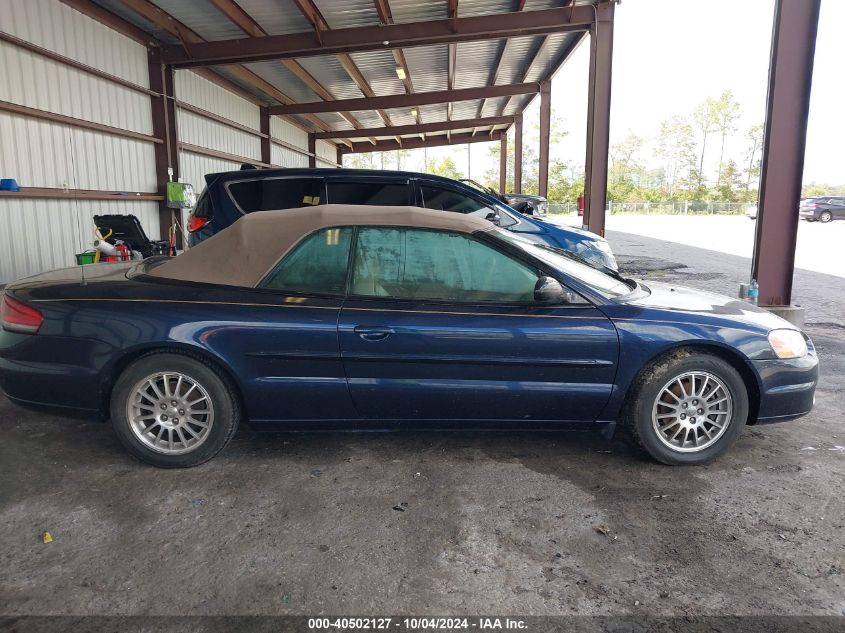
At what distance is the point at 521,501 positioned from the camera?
3043 mm

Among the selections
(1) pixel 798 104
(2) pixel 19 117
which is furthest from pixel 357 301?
(2) pixel 19 117

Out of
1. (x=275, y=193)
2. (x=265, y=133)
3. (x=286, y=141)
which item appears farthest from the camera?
(x=286, y=141)

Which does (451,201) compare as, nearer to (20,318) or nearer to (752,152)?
(20,318)

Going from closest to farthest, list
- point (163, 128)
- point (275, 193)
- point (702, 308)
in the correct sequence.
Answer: point (702, 308) < point (275, 193) < point (163, 128)

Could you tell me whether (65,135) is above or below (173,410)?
above

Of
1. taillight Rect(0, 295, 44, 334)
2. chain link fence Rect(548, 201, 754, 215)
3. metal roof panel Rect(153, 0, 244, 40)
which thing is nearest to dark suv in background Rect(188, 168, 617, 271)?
taillight Rect(0, 295, 44, 334)

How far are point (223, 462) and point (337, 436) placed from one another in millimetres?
751

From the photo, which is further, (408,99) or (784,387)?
(408,99)

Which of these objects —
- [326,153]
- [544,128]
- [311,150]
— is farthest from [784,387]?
[326,153]

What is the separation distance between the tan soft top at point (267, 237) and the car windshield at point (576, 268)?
23cm

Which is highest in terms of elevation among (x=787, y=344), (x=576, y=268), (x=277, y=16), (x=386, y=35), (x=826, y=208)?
(x=277, y=16)

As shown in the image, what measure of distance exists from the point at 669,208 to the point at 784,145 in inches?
2269

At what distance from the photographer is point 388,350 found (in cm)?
328

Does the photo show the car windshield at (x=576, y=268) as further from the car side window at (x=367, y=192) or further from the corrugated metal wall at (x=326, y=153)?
the corrugated metal wall at (x=326, y=153)
